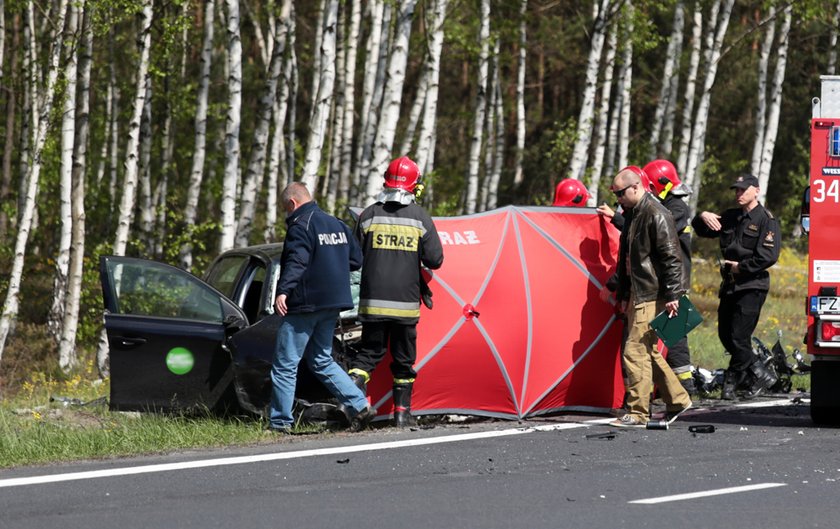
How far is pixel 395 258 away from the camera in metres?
10.3

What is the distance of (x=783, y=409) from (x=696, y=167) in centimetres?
1719

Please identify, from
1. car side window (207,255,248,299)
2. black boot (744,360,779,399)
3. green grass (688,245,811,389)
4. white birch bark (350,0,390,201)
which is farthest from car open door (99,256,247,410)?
white birch bark (350,0,390,201)

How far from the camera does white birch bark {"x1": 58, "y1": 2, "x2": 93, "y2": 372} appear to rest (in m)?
19.6

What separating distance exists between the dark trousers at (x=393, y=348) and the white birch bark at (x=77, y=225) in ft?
33.4

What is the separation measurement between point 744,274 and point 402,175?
391cm

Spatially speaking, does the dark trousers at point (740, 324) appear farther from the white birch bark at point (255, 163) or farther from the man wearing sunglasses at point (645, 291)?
the white birch bark at point (255, 163)

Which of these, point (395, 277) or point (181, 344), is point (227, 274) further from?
point (395, 277)

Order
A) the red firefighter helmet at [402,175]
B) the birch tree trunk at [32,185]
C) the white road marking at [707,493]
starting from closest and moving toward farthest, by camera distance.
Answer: the white road marking at [707,493]
the red firefighter helmet at [402,175]
the birch tree trunk at [32,185]

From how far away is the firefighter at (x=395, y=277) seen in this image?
33.6 ft

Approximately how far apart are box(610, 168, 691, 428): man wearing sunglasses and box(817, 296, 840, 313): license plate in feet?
3.48

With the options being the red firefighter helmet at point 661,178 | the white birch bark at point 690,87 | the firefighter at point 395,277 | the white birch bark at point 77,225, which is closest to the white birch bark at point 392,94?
the white birch bark at point 77,225

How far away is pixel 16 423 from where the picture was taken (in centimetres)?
1080

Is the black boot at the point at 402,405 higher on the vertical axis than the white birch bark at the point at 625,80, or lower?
lower

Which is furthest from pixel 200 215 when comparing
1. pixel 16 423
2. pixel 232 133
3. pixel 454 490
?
pixel 454 490
